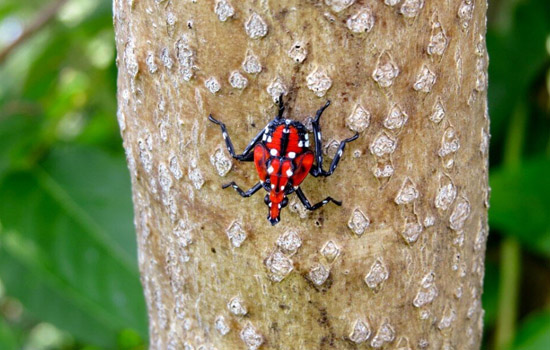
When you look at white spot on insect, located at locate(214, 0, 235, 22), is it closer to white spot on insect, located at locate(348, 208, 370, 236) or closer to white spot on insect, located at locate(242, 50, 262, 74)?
white spot on insect, located at locate(242, 50, 262, 74)

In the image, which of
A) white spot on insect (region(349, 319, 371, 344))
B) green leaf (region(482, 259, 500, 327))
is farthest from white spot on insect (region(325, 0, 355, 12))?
green leaf (region(482, 259, 500, 327))

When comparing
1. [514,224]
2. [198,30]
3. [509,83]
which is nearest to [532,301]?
[514,224]

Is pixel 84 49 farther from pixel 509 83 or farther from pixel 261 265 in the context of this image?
pixel 261 265

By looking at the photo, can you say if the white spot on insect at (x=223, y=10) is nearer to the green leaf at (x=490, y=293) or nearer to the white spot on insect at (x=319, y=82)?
the white spot on insect at (x=319, y=82)

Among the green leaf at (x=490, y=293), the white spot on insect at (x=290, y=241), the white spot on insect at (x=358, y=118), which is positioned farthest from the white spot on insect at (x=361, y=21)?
the green leaf at (x=490, y=293)

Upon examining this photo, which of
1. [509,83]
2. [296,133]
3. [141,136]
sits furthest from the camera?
[509,83]

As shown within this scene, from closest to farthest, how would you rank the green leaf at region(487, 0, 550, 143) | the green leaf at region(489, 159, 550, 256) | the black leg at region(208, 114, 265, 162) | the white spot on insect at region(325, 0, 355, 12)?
1. the white spot on insect at region(325, 0, 355, 12)
2. the black leg at region(208, 114, 265, 162)
3. the green leaf at region(489, 159, 550, 256)
4. the green leaf at region(487, 0, 550, 143)
